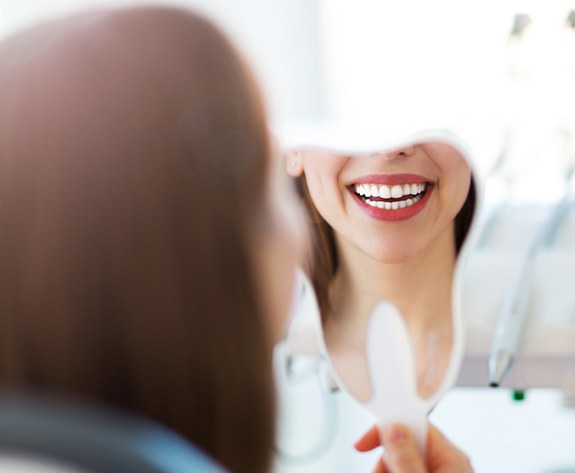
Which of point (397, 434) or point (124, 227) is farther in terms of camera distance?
point (397, 434)

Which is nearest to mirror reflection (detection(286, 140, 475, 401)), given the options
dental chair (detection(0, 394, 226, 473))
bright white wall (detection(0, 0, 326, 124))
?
bright white wall (detection(0, 0, 326, 124))

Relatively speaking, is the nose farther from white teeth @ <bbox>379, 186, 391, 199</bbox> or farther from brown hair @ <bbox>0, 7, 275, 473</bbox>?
brown hair @ <bbox>0, 7, 275, 473</bbox>

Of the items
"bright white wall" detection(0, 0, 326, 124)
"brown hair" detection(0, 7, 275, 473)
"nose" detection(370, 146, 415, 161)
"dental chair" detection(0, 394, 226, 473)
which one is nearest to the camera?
"dental chair" detection(0, 394, 226, 473)

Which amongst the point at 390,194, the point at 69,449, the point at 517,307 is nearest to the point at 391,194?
the point at 390,194

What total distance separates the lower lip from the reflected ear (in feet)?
0.16

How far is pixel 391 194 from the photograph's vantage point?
65 centimetres

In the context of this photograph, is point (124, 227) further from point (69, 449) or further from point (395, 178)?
point (395, 178)

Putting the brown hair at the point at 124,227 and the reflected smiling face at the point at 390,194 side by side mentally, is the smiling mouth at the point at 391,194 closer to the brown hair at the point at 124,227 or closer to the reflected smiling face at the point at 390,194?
the reflected smiling face at the point at 390,194

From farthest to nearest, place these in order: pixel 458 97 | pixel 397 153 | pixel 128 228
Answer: pixel 458 97 → pixel 397 153 → pixel 128 228

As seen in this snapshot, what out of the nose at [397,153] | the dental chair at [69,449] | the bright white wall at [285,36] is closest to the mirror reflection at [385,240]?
the nose at [397,153]

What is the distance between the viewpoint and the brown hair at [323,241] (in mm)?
648

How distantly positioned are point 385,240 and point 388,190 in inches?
1.8

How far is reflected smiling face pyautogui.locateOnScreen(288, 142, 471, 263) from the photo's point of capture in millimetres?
637

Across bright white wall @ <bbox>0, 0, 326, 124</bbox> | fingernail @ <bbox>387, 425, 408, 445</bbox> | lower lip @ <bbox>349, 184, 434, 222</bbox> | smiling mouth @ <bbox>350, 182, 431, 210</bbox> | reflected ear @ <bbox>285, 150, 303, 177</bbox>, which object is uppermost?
bright white wall @ <bbox>0, 0, 326, 124</bbox>
